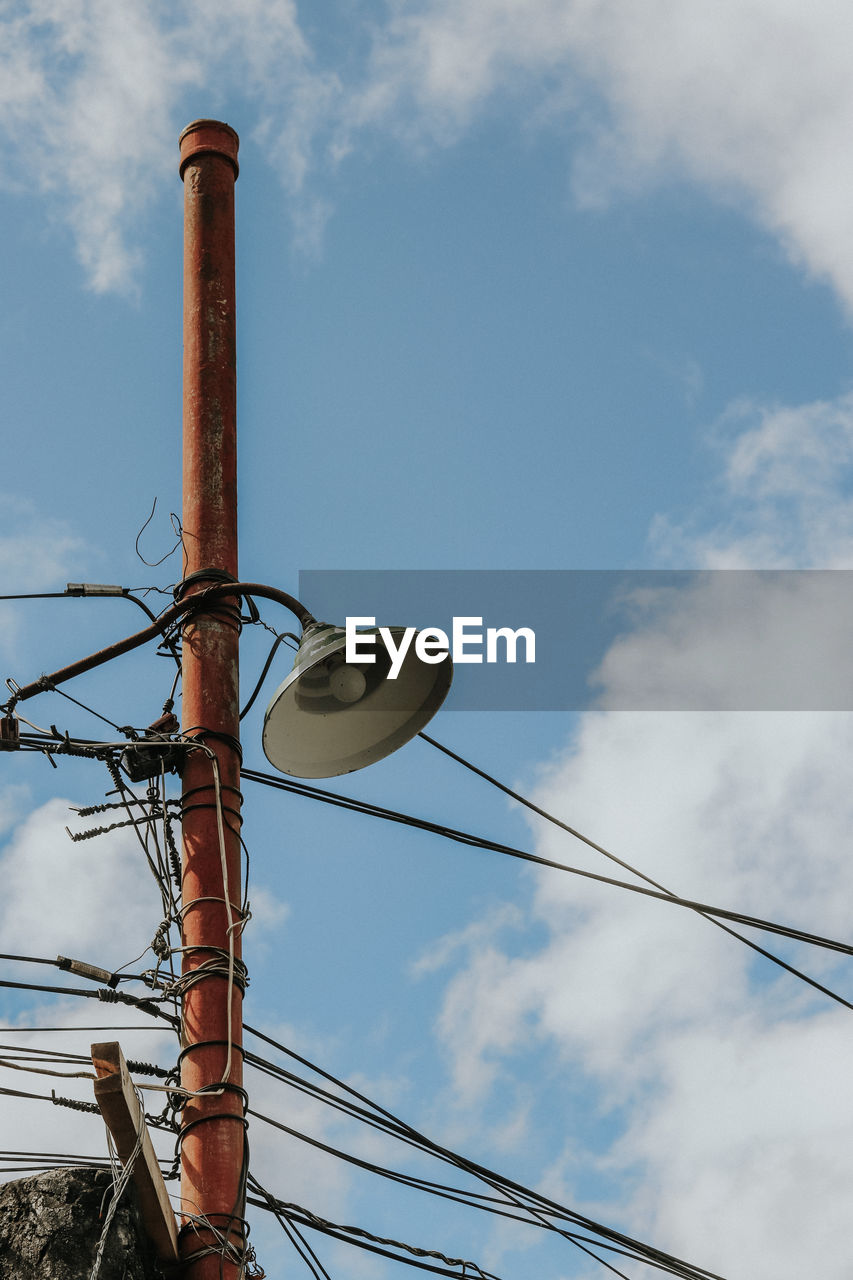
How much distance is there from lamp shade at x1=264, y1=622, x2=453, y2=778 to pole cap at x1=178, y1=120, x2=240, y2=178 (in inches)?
102

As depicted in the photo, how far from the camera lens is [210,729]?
585 cm

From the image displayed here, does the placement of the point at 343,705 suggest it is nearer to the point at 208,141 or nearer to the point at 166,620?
the point at 166,620

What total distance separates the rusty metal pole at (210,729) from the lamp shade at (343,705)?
0.27 m

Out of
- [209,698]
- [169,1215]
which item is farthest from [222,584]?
[169,1215]

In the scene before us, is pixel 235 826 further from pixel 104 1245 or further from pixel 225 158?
pixel 225 158

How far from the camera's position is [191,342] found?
6.57m

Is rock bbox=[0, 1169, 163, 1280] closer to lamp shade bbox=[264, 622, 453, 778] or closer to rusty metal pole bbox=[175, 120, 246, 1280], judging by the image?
rusty metal pole bbox=[175, 120, 246, 1280]

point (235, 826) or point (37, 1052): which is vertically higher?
point (235, 826)

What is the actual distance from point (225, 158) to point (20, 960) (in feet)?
12.7

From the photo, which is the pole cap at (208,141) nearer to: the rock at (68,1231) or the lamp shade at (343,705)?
the lamp shade at (343,705)

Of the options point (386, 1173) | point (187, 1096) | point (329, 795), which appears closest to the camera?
point (187, 1096)

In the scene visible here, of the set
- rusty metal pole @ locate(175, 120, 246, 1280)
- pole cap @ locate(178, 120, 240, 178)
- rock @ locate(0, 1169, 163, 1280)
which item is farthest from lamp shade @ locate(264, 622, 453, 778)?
pole cap @ locate(178, 120, 240, 178)

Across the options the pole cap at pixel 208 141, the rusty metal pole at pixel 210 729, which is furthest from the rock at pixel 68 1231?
A: the pole cap at pixel 208 141

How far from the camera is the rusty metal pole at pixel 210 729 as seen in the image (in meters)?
5.10
